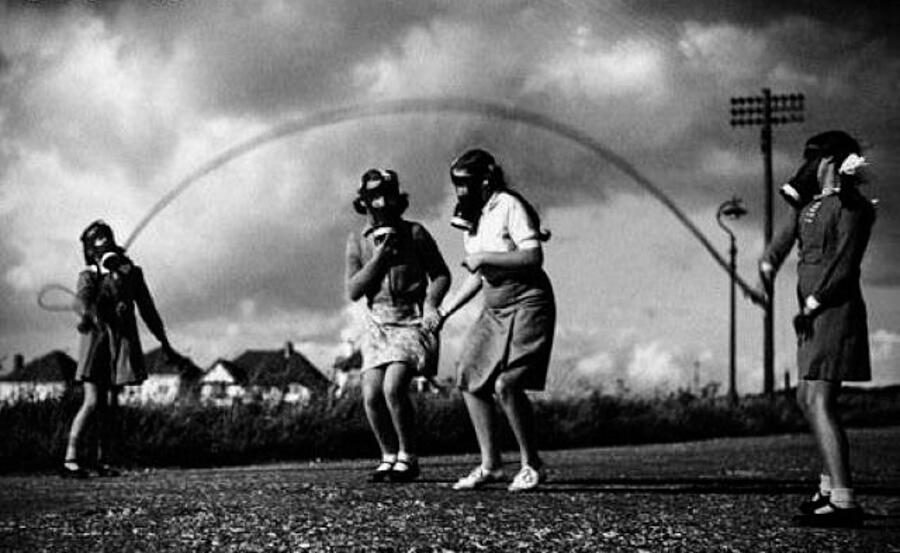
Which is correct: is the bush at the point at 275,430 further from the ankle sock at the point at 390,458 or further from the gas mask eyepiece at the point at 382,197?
the gas mask eyepiece at the point at 382,197

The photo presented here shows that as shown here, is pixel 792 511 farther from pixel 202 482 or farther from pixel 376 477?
pixel 202 482

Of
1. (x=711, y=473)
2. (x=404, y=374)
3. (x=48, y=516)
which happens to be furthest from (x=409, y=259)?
(x=711, y=473)

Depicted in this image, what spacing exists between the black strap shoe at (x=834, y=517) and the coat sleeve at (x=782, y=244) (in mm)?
1035

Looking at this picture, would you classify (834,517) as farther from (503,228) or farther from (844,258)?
(503,228)

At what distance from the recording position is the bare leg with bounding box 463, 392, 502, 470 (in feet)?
21.4

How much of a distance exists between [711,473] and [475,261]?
3.56 meters

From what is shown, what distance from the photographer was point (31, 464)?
10055mm

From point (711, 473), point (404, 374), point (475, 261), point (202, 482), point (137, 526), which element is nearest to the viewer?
point (137, 526)

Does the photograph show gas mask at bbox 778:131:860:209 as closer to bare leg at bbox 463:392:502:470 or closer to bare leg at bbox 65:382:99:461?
bare leg at bbox 463:392:502:470

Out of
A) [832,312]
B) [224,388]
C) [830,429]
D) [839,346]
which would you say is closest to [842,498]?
[830,429]

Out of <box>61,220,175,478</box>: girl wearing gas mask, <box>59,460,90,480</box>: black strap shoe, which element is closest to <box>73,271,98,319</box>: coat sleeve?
<box>61,220,175,478</box>: girl wearing gas mask

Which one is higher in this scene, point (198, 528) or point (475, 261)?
point (475, 261)

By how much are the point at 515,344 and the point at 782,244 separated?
59.3 inches

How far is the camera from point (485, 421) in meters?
6.54
